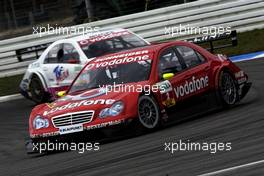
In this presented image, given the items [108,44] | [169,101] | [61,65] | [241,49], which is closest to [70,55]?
[61,65]

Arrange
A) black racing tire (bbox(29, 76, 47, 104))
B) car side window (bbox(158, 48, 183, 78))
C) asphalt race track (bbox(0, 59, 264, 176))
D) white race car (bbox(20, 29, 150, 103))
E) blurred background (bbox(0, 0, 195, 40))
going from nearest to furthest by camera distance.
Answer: asphalt race track (bbox(0, 59, 264, 176))
car side window (bbox(158, 48, 183, 78))
white race car (bbox(20, 29, 150, 103))
black racing tire (bbox(29, 76, 47, 104))
blurred background (bbox(0, 0, 195, 40))

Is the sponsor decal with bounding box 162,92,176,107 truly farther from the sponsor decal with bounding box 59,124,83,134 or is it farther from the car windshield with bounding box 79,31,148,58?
the car windshield with bounding box 79,31,148,58

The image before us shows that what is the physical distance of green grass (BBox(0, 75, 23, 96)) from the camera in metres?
22.0

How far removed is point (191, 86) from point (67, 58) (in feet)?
19.2

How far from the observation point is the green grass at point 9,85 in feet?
72.1

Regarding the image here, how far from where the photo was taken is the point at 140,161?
9.02 metres

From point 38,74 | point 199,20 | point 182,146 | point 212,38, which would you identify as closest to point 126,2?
point 199,20

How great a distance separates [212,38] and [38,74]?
443 cm

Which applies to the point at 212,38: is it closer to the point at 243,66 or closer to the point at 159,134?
the point at 243,66

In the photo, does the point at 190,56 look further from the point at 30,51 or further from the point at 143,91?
the point at 30,51

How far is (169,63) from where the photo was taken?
12109 mm

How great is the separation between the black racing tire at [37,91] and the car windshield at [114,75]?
19.3ft

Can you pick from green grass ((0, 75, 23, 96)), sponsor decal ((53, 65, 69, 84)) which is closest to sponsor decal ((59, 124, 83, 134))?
sponsor decal ((53, 65, 69, 84))

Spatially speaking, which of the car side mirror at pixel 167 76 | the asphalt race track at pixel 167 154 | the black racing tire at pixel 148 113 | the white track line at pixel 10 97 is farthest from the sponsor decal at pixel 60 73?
the black racing tire at pixel 148 113
